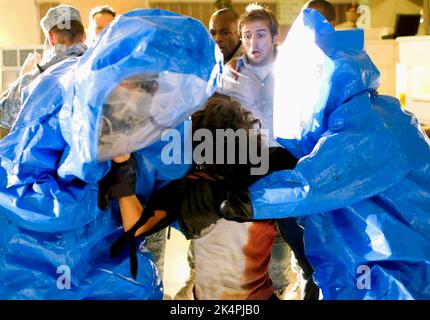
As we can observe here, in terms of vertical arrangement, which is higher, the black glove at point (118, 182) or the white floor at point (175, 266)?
the black glove at point (118, 182)

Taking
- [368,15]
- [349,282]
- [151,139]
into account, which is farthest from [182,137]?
[368,15]

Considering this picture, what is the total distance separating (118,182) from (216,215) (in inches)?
8.9

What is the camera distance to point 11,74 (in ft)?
16.9

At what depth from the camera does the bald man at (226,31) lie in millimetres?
2498

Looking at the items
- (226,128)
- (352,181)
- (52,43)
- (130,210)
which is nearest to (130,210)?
(130,210)

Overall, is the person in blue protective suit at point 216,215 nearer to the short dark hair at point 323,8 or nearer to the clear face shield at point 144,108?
the clear face shield at point 144,108

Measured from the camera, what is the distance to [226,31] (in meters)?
2.50

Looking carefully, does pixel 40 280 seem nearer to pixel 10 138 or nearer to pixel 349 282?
pixel 10 138

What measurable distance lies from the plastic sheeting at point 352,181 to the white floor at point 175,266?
1.09 meters

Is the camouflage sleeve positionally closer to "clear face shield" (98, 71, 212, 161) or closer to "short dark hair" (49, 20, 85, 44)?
"short dark hair" (49, 20, 85, 44)

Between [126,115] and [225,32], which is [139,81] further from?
[225,32]

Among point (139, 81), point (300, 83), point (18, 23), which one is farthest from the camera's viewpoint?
point (18, 23)

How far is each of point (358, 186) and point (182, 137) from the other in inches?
16.0

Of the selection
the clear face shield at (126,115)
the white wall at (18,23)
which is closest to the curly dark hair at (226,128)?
the clear face shield at (126,115)
